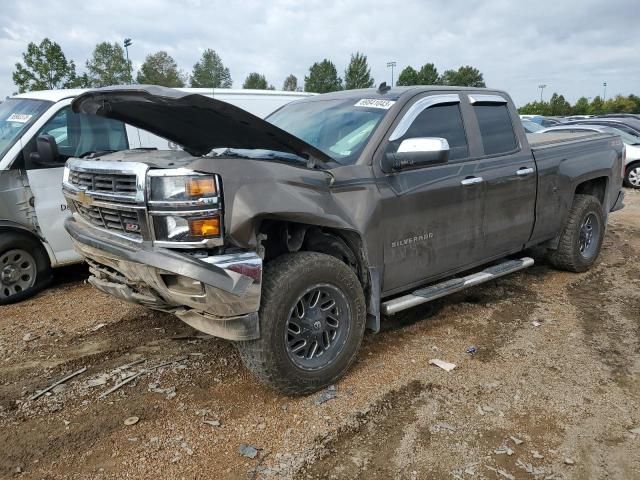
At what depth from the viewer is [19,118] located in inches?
211

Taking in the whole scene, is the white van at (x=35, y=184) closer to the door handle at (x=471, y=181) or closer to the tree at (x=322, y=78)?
the door handle at (x=471, y=181)

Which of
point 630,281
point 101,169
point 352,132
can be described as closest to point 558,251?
point 630,281

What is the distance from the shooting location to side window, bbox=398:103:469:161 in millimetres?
3927

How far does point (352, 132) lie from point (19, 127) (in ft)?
11.8

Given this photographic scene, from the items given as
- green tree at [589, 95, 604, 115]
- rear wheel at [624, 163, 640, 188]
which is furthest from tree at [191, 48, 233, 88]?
rear wheel at [624, 163, 640, 188]

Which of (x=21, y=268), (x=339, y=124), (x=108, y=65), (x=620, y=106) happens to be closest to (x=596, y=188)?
(x=339, y=124)

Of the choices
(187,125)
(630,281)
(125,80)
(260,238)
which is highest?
(125,80)

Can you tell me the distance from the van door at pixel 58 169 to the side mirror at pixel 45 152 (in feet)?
0.09

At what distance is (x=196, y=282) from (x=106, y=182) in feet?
3.02

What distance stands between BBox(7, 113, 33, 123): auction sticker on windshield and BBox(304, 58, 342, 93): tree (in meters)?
67.4

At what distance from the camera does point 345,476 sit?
2.61 metres

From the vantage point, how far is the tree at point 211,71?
6406 centimetres

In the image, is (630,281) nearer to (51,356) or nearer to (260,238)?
(260,238)

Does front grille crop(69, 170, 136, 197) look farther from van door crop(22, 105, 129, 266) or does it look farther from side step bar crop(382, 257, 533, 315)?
side step bar crop(382, 257, 533, 315)
